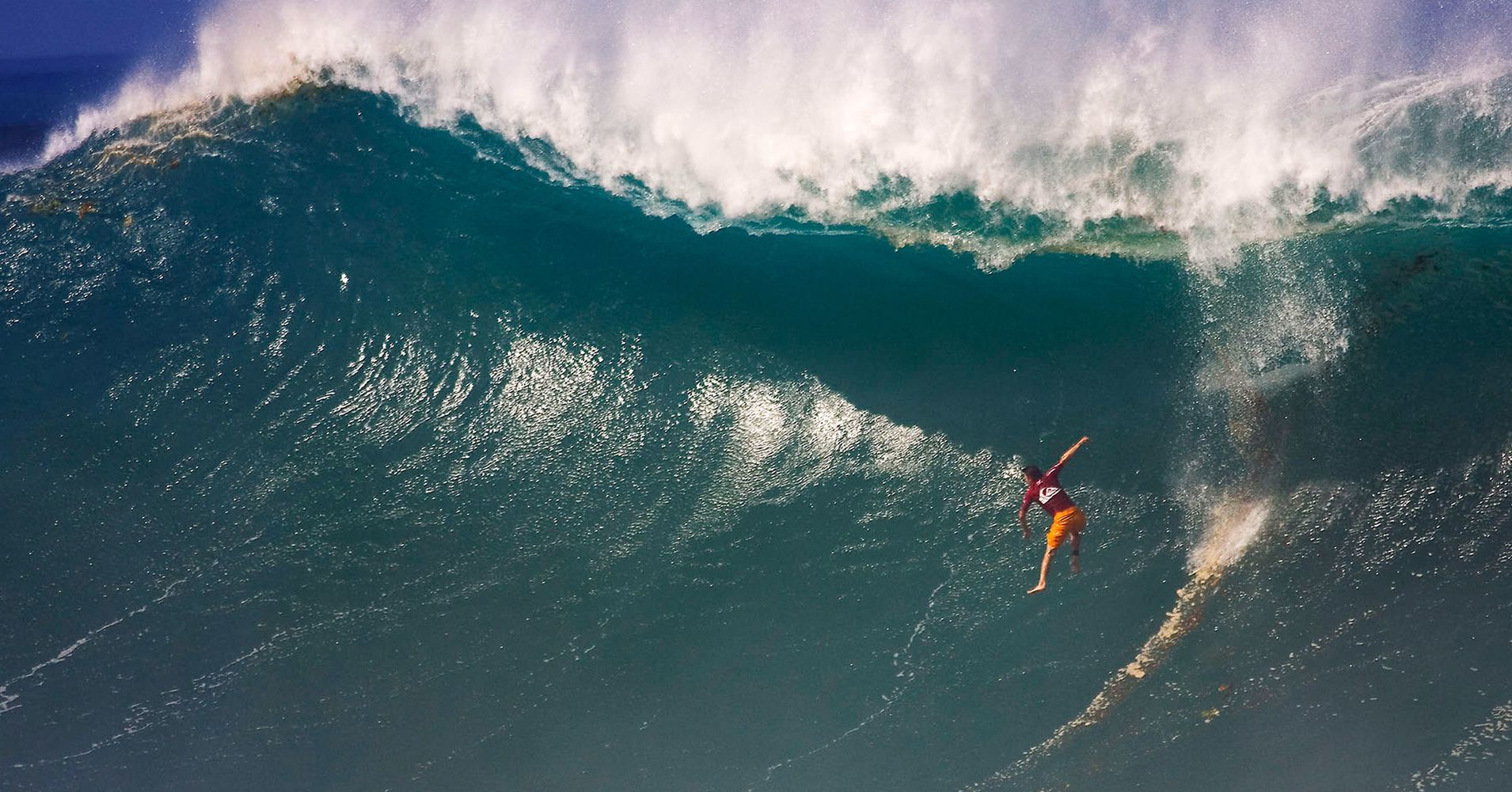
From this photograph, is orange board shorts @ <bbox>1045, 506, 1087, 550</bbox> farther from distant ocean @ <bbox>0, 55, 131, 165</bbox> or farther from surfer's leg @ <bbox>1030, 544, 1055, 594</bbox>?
distant ocean @ <bbox>0, 55, 131, 165</bbox>

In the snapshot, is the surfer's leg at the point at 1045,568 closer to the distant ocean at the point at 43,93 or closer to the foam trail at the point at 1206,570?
the foam trail at the point at 1206,570

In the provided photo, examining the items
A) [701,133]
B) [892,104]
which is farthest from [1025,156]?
[701,133]

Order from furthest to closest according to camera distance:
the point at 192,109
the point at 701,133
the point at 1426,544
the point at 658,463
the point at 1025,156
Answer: the point at 192,109 → the point at 701,133 → the point at 1025,156 → the point at 658,463 → the point at 1426,544

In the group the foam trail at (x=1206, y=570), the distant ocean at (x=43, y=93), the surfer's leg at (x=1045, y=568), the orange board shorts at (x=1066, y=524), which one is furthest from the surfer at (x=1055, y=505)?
the distant ocean at (x=43, y=93)

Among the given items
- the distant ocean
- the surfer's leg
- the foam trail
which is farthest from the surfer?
the distant ocean

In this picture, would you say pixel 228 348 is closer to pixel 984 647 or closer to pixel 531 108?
pixel 531 108

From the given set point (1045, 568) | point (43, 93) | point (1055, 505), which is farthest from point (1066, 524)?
point (43, 93)
